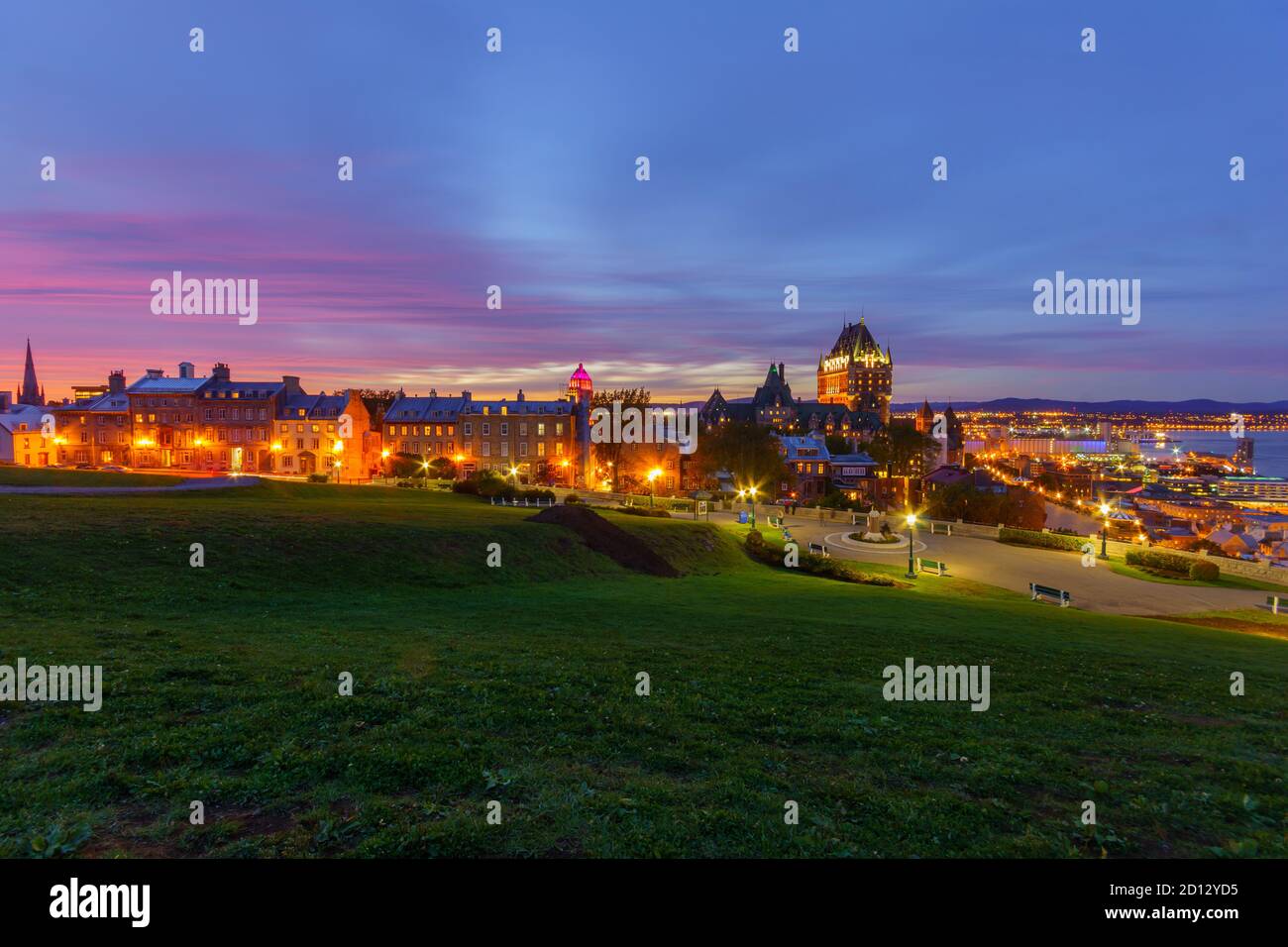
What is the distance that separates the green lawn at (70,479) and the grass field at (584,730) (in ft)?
70.3

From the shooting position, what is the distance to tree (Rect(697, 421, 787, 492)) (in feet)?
291

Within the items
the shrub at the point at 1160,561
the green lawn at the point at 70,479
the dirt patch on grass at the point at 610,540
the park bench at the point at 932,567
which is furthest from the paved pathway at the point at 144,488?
the shrub at the point at 1160,561

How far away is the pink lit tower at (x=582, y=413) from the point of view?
283 feet

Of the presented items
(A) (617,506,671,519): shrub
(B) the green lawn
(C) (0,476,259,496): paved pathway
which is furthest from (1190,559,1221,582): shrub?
(B) the green lawn

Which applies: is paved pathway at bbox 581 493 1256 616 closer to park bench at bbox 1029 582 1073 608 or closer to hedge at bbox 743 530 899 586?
park bench at bbox 1029 582 1073 608

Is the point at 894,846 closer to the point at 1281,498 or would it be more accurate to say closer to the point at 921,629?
the point at 921,629

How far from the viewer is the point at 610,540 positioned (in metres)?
31.2

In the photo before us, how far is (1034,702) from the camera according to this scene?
10656 mm

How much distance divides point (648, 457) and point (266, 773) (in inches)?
3039

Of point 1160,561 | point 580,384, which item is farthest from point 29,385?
point 1160,561

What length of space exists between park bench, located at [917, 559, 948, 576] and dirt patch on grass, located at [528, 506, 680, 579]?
17.4m

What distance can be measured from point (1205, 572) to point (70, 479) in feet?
231

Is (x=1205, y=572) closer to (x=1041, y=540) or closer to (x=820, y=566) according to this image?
(x=1041, y=540)
